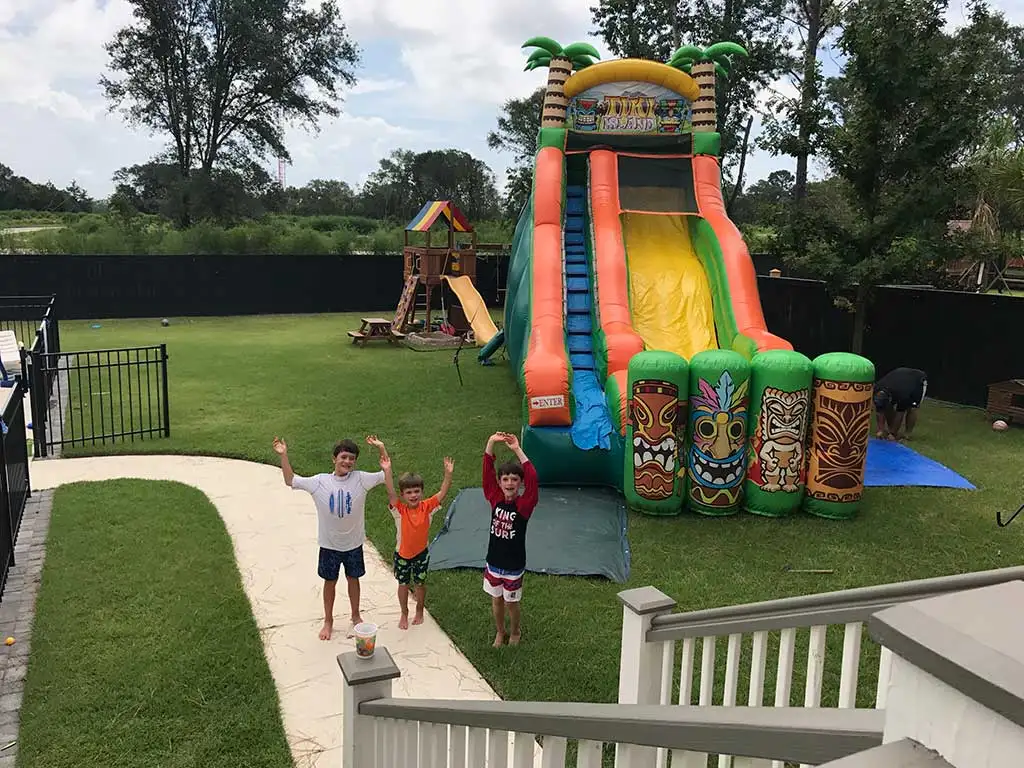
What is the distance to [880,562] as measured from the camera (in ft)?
23.4

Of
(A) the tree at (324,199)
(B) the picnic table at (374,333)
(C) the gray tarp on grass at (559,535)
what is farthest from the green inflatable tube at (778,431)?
(A) the tree at (324,199)

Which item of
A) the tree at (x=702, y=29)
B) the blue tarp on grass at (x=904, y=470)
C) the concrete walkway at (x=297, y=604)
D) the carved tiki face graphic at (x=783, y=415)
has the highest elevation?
the tree at (x=702, y=29)

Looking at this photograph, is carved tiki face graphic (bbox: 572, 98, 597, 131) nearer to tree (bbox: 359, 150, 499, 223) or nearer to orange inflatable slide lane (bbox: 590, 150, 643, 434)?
orange inflatable slide lane (bbox: 590, 150, 643, 434)

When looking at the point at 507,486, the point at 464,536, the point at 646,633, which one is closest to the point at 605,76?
the point at 464,536

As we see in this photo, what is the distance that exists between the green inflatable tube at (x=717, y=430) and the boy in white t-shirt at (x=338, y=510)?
359 centimetres

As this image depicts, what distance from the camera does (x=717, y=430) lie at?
798 cm

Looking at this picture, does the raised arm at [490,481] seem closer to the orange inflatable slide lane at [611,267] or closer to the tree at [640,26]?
the orange inflatable slide lane at [611,267]

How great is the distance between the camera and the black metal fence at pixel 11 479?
246 inches

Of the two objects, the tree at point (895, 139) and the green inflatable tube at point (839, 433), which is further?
the tree at point (895, 139)

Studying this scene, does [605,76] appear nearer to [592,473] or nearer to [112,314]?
[592,473]

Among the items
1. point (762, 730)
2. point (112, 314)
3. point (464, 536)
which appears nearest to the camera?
point (762, 730)

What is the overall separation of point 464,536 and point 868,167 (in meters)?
9.34

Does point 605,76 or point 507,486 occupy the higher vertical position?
point 605,76

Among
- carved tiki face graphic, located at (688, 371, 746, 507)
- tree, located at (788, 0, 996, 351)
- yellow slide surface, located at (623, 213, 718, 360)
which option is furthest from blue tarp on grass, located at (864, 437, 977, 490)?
tree, located at (788, 0, 996, 351)
